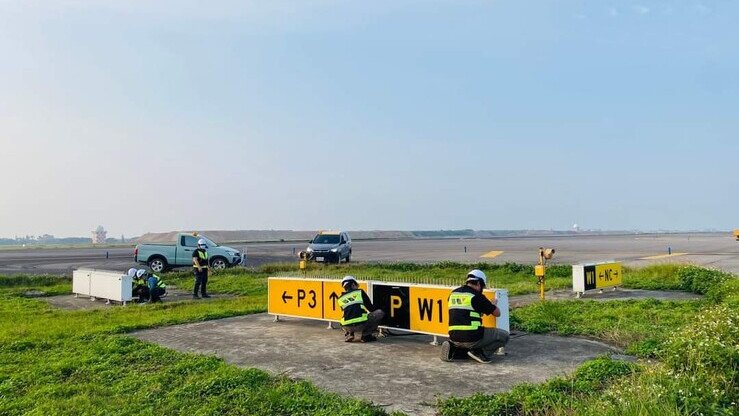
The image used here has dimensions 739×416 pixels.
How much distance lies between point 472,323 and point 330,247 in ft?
68.9

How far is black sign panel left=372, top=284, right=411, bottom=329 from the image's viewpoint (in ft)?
32.0

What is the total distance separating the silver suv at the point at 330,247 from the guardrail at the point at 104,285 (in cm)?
1223

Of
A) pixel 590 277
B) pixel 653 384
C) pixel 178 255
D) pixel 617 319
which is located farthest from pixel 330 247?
pixel 653 384

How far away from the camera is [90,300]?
55.5 ft

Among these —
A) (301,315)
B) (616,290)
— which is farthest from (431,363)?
(616,290)

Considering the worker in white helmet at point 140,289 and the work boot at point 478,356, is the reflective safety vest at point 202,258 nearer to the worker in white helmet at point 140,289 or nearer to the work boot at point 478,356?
the worker in white helmet at point 140,289

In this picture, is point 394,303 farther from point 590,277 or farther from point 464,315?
point 590,277

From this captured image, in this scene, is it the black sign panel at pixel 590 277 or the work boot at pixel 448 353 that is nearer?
the work boot at pixel 448 353

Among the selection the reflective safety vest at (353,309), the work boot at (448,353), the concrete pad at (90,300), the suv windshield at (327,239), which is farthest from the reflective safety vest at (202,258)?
the suv windshield at (327,239)

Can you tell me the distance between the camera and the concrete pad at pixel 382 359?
6590 mm

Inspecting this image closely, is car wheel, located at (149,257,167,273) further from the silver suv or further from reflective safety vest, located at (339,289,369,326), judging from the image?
reflective safety vest, located at (339,289,369,326)

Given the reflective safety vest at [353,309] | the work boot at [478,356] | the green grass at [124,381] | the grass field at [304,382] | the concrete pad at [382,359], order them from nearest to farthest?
1. the grass field at [304,382]
2. the green grass at [124,381]
3. the concrete pad at [382,359]
4. the work boot at [478,356]
5. the reflective safety vest at [353,309]

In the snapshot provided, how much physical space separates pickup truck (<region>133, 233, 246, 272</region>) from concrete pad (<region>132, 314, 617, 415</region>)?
14.7 m

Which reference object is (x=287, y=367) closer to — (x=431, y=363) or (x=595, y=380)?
(x=431, y=363)
